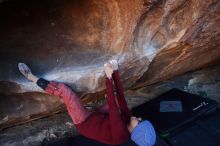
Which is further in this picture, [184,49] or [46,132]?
[46,132]

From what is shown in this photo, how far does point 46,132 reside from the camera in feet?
7.58

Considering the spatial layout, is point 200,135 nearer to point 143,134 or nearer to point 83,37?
point 143,134

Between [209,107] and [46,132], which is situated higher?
[46,132]

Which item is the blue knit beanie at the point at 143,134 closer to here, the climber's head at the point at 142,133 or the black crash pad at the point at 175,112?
the climber's head at the point at 142,133

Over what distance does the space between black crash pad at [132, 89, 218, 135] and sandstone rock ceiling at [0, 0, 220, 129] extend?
0.43m

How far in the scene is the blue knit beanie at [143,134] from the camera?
179cm

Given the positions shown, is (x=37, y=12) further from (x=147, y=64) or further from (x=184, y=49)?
(x=184, y=49)

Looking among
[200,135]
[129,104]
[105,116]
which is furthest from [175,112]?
[105,116]

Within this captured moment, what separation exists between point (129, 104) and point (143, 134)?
2.52 ft

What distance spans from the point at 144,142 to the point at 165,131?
380mm

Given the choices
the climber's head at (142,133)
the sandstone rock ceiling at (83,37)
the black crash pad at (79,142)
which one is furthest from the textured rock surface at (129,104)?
the climber's head at (142,133)

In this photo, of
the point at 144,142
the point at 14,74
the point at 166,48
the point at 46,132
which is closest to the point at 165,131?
the point at 144,142

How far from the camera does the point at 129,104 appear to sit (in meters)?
2.55

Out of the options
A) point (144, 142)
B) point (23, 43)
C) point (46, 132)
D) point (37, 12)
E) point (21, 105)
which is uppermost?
point (37, 12)
